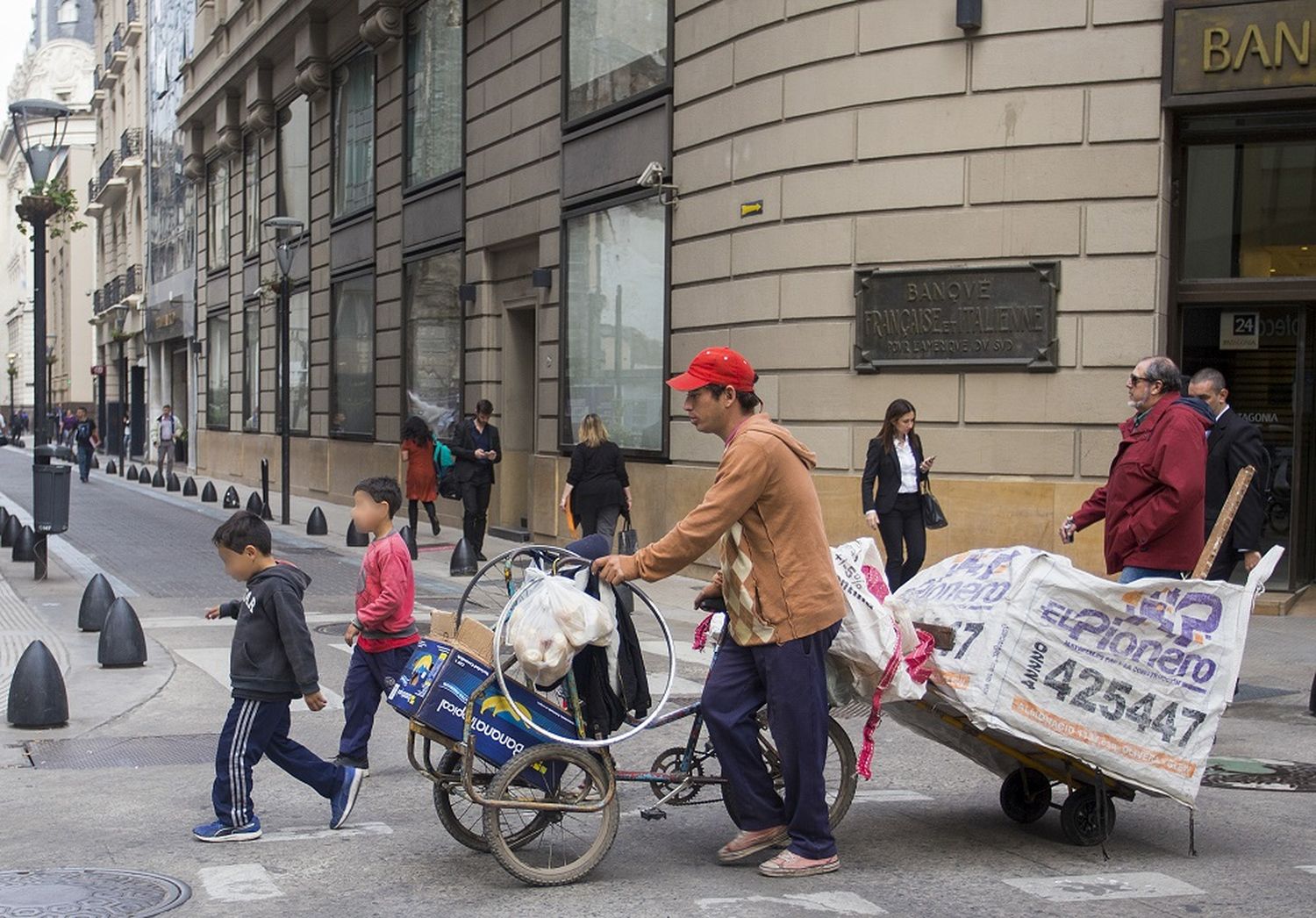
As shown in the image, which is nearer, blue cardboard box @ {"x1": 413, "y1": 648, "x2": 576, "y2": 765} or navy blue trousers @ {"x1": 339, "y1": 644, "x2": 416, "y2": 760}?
blue cardboard box @ {"x1": 413, "y1": 648, "x2": 576, "y2": 765}

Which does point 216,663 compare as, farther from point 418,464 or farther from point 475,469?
point 418,464

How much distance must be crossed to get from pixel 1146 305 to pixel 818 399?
3053 mm

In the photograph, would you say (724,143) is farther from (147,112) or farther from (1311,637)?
(147,112)

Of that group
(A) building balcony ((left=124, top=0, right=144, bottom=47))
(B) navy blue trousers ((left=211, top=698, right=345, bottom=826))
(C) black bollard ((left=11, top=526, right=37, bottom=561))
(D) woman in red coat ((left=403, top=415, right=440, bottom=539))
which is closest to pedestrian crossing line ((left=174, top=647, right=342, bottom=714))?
(B) navy blue trousers ((left=211, top=698, right=345, bottom=826))

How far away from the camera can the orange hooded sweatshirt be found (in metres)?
5.60

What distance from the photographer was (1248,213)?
13773 millimetres

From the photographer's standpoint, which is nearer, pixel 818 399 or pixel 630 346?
pixel 818 399

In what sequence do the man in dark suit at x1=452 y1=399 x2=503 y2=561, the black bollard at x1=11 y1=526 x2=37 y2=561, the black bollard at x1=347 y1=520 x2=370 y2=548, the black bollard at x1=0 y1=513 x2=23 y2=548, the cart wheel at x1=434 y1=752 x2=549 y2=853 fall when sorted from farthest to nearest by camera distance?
the black bollard at x1=347 y1=520 x2=370 y2=548
the black bollard at x1=0 y1=513 x2=23 y2=548
the man in dark suit at x1=452 y1=399 x2=503 y2=561
the black bollard at x1=11 y1=526 x2=37 y2=561
the cart wheel at x1=434 y1=752 x2=549 y2=853

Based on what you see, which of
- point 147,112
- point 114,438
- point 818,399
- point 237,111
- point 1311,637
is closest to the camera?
→ point 1311,637

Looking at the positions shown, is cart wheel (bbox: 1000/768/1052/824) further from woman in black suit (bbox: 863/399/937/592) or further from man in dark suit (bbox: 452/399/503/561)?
man in dark suit (bbox: 452/399/503/561)

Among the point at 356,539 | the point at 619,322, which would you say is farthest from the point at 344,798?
the point at 356,539

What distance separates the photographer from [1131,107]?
1312 cm

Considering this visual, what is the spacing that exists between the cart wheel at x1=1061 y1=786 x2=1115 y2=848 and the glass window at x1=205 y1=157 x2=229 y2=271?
115 ft

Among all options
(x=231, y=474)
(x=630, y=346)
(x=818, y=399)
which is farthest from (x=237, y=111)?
(x=818, y=399)
